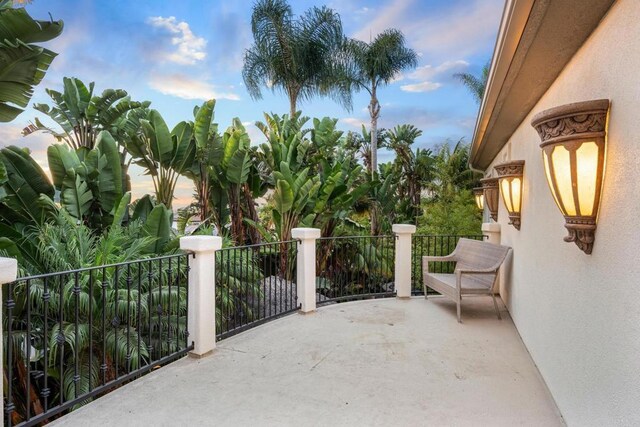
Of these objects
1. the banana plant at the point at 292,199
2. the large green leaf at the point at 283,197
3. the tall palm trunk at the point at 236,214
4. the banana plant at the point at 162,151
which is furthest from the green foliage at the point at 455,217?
the banana plant at the point at 162,151

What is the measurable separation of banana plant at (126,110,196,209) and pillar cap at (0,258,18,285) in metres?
4.72

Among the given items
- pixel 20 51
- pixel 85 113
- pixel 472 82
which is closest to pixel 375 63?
pixel 472 82

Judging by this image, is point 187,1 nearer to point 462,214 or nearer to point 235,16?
point 235,16

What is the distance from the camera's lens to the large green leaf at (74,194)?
17.0 feet

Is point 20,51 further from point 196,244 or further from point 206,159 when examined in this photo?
point 206,159

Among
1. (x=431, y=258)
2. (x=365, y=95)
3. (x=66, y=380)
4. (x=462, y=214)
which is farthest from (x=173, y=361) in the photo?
(x=365, y=95)

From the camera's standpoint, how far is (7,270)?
6.57ft

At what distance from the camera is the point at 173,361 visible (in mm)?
3416

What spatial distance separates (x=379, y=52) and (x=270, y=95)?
480 centimetres

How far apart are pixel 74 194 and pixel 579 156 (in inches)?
227

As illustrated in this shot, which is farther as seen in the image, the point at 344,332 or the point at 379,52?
the point at 379,52

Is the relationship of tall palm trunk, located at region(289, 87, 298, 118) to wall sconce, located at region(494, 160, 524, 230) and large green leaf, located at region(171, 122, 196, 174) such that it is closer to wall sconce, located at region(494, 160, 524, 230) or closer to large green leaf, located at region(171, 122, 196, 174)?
large green leaf, located at region(171, 122, 196, 174)

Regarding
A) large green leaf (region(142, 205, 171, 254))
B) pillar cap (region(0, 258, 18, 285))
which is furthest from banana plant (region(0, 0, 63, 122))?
pillar cap (region(0, 258, 18, 285))

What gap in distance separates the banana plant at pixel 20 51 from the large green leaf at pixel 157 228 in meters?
1.82
